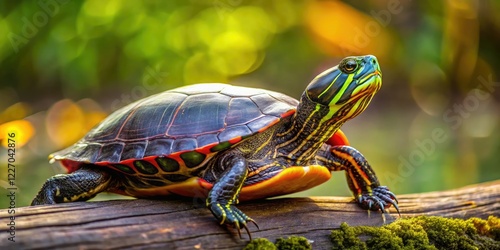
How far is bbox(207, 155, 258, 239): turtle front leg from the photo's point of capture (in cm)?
185

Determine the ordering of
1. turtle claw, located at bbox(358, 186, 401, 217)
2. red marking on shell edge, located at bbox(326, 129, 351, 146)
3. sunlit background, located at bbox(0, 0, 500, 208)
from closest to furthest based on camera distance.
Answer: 1. turtle claw, located at bbox(358, 186, 401, 217)
2. red marking on shell edge, located at bbox(326, 129, 351, 146)
3. sunlit background, located at bbox(0, 0, 500, 208)

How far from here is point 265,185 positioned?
6.88 ft

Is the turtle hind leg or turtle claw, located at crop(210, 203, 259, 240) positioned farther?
the turtle hind leg

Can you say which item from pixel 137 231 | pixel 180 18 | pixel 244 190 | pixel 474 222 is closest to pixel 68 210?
pixel 137 231

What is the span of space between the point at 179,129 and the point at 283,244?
0.66m

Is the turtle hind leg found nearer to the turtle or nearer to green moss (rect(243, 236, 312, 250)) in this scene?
the turtle

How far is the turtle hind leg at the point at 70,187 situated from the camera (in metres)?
2.12

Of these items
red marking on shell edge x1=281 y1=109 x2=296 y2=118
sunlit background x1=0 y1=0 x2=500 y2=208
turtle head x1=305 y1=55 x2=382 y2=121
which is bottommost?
sunlit background x1=0 y1=0 x2=500 y2=208

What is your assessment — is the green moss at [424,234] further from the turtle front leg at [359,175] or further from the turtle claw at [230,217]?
the turtle claw at [230,217]

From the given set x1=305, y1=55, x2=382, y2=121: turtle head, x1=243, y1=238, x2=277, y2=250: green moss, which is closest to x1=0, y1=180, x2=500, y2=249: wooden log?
x1=243, y1=238, x2=277, y2=250: green moss

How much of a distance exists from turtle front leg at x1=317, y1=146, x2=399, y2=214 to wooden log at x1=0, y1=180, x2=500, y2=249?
0.06 meters

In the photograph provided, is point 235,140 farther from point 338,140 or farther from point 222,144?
point 338,140

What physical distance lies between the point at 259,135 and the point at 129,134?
59 cm

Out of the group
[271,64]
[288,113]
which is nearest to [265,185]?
[288,113]
